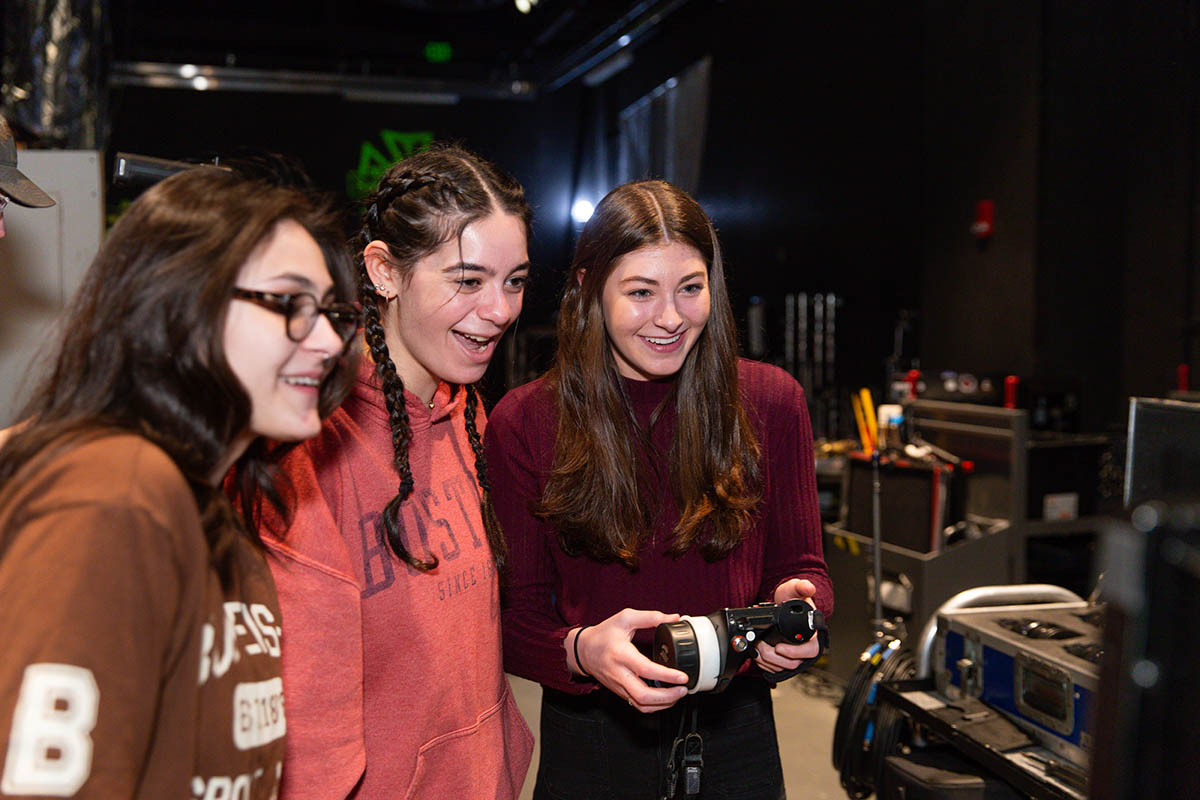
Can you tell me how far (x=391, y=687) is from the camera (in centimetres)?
123

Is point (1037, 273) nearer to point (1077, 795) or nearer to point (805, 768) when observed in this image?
point (805, 768)

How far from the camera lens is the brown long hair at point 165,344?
0.79 meters

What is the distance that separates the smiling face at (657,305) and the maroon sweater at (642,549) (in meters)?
0.10

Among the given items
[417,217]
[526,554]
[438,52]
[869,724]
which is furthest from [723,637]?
[438,52]

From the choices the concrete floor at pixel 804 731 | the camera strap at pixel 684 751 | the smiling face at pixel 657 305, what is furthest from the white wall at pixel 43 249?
the camera strap at pixel 684 751

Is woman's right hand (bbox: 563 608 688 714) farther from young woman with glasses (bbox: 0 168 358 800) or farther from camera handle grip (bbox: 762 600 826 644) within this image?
young woman with glasses (bbox: 0 168 358 800)

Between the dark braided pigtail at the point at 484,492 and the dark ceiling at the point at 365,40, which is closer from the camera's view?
the dark braided pigtail at the point at 484,492

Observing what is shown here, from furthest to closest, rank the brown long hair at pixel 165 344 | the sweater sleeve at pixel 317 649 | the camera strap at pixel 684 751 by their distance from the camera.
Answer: the camera strap at pixel 684 751 → the sweater sleeve at pixel 317 649 → the brown long hair at pixel 165 344

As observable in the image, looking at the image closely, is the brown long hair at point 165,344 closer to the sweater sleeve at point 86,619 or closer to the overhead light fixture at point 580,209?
the sweater sleeve at point 86,619

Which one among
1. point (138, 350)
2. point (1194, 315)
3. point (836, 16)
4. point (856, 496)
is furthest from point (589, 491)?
point (836, 16)

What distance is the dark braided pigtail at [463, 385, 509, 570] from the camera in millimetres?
1429

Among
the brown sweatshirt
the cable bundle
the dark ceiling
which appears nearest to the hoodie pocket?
the brown sweatshirt

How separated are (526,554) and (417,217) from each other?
529mm

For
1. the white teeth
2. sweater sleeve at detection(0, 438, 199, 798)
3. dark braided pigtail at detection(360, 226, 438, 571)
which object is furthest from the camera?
the white teeth
